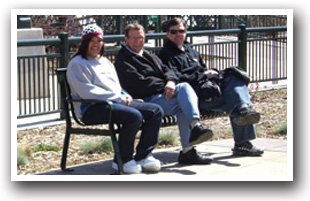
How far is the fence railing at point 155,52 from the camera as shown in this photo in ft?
29.7

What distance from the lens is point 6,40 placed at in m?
6.81

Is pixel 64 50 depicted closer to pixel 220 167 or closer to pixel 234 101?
pixel 234 101

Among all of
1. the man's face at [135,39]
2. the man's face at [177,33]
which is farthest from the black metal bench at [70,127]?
the man's face at [177,33]

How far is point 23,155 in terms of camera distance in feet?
23.6

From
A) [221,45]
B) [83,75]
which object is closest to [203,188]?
[83,75]

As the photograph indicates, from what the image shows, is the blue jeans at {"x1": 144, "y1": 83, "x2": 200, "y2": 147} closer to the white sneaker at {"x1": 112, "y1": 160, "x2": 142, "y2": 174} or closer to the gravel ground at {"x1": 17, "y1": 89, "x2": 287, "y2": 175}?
the white sneaker at {"x1": 112, "y1": 160, "x2": 142, "y2": 174}

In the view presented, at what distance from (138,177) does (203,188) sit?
2.07 feet

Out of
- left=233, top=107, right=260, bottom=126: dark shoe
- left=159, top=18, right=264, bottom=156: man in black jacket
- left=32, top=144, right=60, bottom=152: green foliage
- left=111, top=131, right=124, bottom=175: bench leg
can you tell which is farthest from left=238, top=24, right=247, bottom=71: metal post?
left=111, top=131, right=124, bottom=175: bench leg

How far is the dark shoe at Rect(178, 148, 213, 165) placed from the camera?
698cm

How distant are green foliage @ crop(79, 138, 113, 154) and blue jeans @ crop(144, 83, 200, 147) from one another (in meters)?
1.00

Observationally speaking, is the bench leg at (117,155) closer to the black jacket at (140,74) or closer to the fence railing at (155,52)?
the black jacket at (140,74)

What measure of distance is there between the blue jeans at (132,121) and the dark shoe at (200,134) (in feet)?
1.25

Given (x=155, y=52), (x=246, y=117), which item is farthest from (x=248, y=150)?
(x=155, y=52)

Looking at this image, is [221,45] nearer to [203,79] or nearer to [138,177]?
[203,79]
